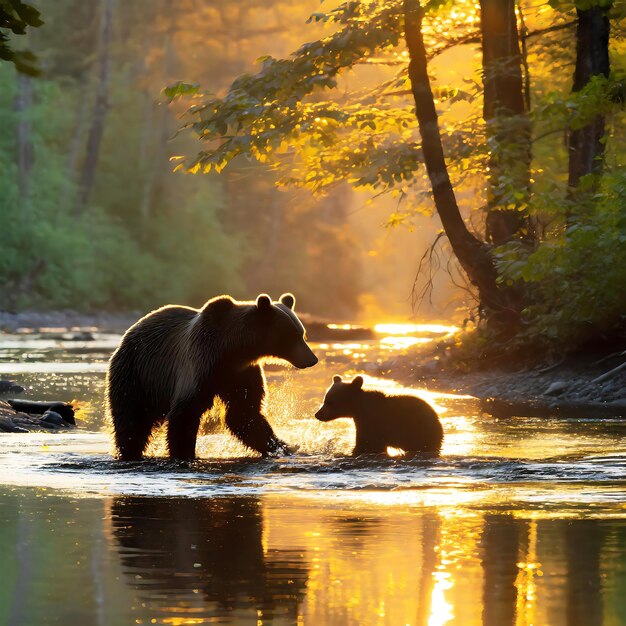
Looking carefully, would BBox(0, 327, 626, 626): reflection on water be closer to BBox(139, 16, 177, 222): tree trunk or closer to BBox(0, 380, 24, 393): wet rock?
BBox(0, 380, 24, 393): wet rock

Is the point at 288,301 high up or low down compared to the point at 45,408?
up

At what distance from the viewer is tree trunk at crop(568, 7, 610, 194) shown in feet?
61.1

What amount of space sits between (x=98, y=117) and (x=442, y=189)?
1569 inches

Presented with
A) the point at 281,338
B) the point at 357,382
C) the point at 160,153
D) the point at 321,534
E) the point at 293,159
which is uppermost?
the point at 160,153

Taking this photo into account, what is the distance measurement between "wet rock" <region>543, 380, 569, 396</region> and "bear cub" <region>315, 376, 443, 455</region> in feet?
19.8

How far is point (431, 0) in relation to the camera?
1658 cm

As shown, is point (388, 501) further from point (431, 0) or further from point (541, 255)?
point (431, 0)

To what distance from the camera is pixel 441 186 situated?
19.2m

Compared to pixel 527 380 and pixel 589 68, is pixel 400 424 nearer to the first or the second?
pixel 527 380

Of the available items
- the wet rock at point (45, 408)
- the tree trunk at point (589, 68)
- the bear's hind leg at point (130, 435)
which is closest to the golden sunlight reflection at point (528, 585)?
the bear's hind leg at point (130, 435)

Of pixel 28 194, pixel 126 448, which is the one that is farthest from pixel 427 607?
pixel 28 194

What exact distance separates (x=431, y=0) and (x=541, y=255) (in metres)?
3.20

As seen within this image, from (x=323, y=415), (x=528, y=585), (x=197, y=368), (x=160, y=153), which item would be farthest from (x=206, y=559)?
(x=160, y=153)

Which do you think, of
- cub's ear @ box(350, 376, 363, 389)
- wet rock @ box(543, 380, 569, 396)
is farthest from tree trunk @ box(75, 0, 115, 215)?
cub's ear @ box(350, 376, 363, 389)
